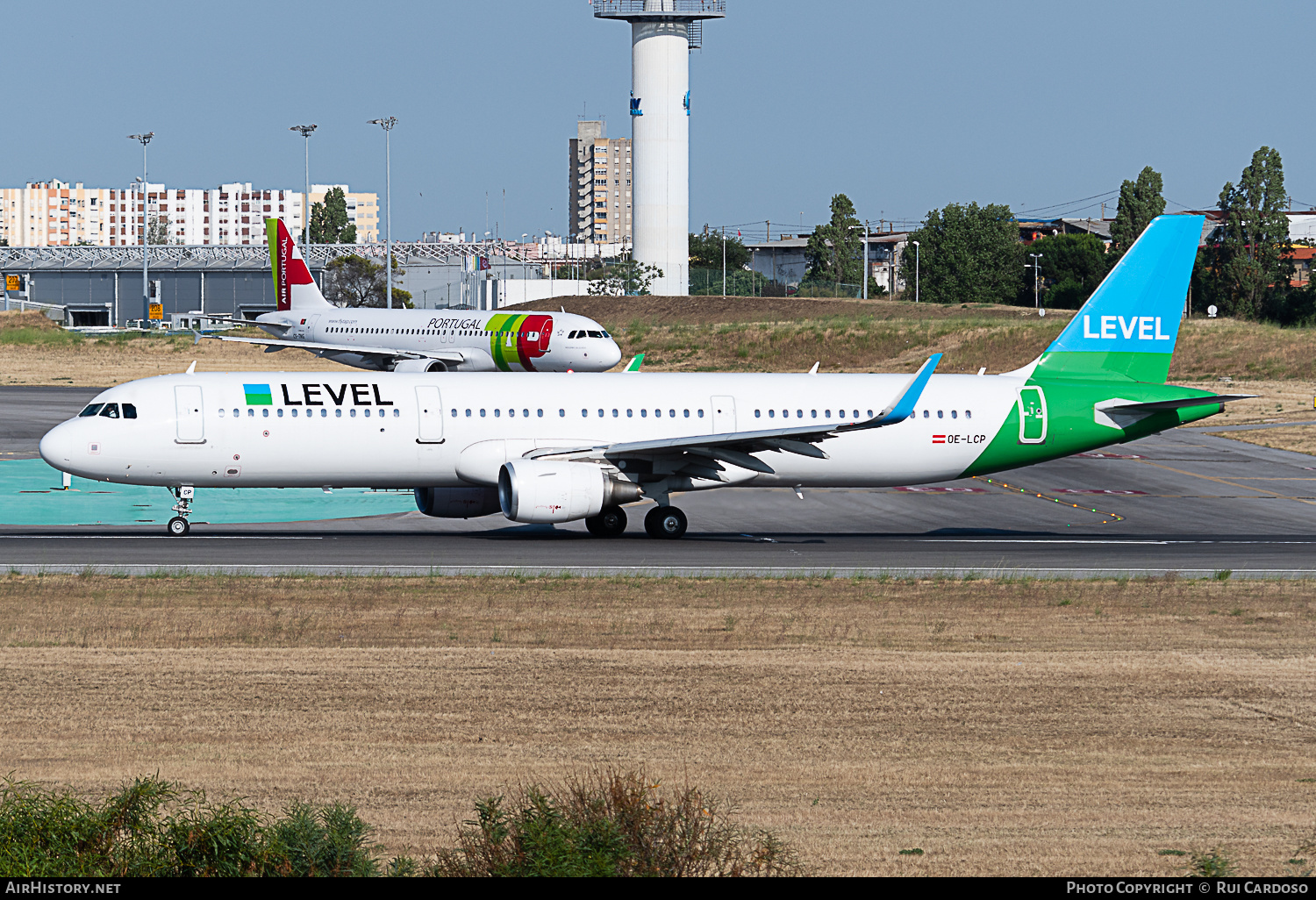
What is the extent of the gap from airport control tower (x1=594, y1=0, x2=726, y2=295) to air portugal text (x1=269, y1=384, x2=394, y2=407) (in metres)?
114

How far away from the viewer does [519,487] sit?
31.0 meters

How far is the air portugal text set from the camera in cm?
3244

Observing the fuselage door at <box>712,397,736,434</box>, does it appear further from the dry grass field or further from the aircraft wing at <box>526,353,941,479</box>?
the dry grass field

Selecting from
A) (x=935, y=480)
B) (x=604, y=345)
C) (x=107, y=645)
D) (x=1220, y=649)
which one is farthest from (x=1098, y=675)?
(x=604, y=345)

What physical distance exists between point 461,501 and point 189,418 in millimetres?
6297

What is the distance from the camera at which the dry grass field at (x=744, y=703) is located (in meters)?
13.1

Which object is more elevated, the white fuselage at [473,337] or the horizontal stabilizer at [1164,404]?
the white fuselage at [473,337]

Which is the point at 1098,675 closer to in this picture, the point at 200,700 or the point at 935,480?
the point at 200,700

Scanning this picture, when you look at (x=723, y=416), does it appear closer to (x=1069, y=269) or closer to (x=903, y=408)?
(x=903, y=408)

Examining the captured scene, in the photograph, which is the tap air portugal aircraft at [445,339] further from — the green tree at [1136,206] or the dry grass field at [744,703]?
the green tree at [1136,206]

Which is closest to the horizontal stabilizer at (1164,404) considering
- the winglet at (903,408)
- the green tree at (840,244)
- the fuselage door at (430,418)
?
the winglet at (903,408)

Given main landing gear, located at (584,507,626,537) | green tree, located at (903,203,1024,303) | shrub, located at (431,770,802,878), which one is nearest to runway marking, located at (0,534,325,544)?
main landing gear, located at (584,507,626,537)

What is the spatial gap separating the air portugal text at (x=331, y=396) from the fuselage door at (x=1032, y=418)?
1492cm

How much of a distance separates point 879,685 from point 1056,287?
490ft
